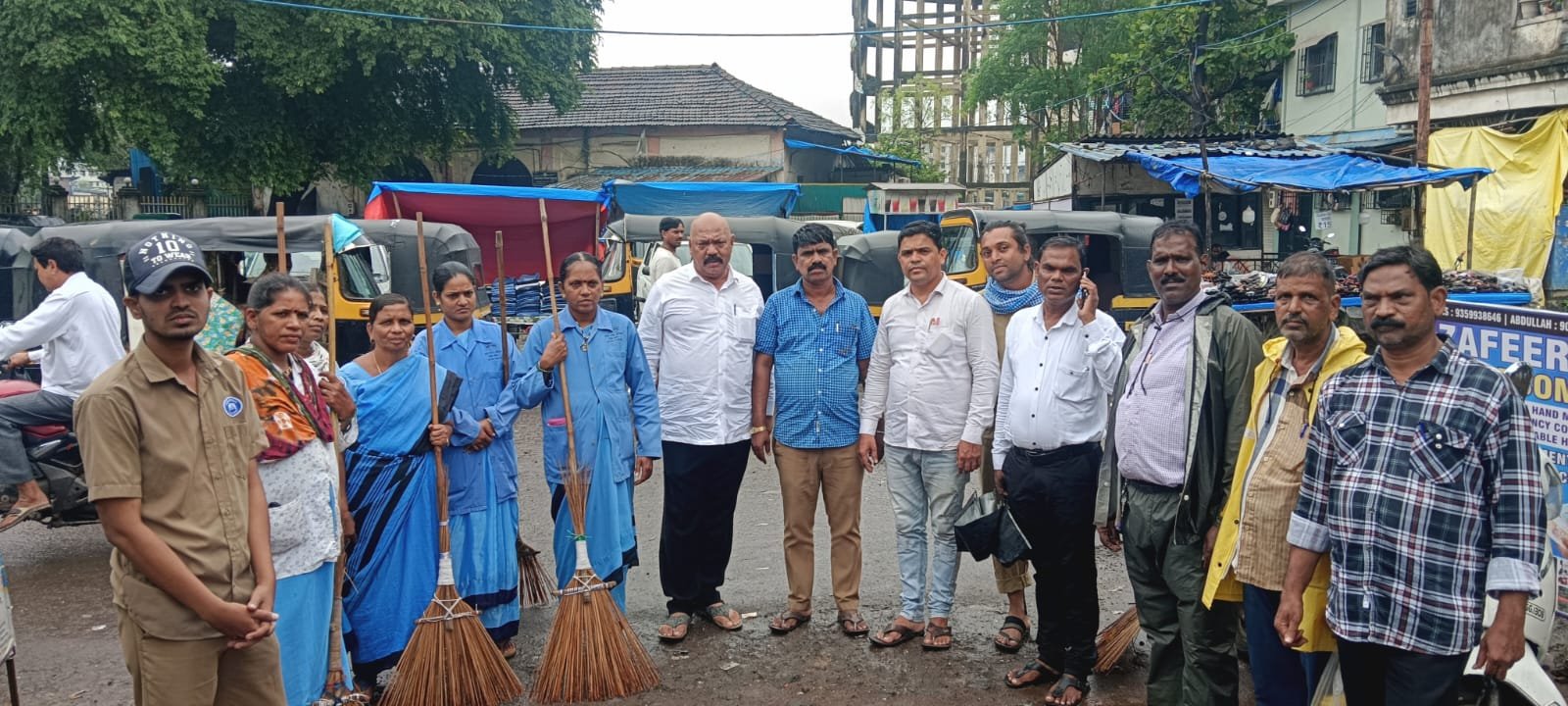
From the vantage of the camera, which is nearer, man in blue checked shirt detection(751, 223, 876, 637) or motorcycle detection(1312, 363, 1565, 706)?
motorcycle detection(1312, 363, 1565, 706)

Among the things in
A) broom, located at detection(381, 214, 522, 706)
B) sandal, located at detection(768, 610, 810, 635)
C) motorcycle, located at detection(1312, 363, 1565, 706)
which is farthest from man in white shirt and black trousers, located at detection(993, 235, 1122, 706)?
broom, located at detection(381, 214, 522, 706)

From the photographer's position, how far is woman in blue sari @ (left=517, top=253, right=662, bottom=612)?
15.8 ft

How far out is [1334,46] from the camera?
68.1 ft

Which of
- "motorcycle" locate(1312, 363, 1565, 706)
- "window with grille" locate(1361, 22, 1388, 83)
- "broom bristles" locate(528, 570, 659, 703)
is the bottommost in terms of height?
"broom bristles" locate(528, 570, 659, 703)

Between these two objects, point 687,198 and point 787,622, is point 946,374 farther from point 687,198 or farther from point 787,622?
point 687,198

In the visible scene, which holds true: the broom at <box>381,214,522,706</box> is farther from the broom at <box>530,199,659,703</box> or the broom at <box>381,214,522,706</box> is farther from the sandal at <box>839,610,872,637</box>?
the sandal at <box>839,610,872,637</box>

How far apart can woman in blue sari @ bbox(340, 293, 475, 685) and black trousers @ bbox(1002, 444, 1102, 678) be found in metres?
2.34

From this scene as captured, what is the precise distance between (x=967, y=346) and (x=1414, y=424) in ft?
7.46

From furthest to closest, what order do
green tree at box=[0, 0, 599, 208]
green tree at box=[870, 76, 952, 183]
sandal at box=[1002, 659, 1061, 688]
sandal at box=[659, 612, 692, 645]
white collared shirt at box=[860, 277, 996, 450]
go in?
green tree at box=[870, 76, 952, 183], green tree at box=[0, 0, 599, 208], sandal at box=[659, 612, 692, 645], white collared shirt at box=[860, 277, 996, 450], sandal at box=[1002, 659, 1061, 688]

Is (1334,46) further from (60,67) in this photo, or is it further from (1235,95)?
(60,67)

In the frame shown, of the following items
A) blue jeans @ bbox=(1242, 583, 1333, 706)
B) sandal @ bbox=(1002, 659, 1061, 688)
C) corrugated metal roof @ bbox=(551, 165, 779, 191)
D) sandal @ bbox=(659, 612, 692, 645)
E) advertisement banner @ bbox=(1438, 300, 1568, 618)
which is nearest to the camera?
blue jeans @ bbox=(1242, 583, 1333, 706)

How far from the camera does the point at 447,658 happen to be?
4152 mm

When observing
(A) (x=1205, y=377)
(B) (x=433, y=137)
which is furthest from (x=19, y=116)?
(A) (x=1205, y=377)

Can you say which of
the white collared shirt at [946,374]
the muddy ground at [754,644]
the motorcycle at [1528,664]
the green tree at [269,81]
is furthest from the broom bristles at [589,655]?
the green tree at [269,81]
